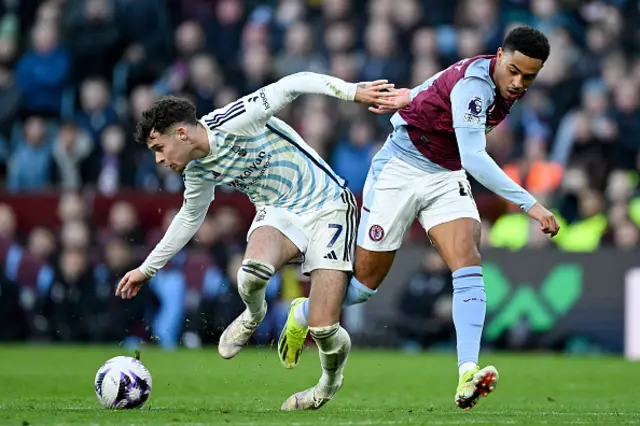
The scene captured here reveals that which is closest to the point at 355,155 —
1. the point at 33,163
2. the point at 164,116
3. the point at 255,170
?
the point at 33,163

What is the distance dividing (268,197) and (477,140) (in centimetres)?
148

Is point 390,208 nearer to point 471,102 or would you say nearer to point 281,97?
point 471,102

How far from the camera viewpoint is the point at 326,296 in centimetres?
882

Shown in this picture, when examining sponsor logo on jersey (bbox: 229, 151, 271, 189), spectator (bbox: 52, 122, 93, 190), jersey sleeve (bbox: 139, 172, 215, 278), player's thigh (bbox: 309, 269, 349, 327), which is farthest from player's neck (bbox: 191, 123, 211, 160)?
spectator (bbox: 52, 122, 93, 190)

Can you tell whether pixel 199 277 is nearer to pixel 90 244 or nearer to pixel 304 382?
pixel 90 244

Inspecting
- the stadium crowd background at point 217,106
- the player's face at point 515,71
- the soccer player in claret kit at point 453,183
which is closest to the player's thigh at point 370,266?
the soccer player in claret kit at point 453,183

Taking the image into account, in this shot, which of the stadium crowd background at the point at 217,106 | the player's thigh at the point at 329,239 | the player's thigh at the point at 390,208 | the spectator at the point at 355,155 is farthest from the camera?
the spectator at the point at 355,155

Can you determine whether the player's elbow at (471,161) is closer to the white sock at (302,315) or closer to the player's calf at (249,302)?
the player's calf at (249,302)

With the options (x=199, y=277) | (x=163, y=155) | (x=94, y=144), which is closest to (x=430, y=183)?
(x=163, y=155)

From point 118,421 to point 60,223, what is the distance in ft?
33.2

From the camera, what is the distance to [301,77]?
8422mm

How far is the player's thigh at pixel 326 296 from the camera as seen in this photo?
344 inches

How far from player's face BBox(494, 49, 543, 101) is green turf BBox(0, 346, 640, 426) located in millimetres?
2071

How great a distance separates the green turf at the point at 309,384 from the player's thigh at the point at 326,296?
0.61 m
